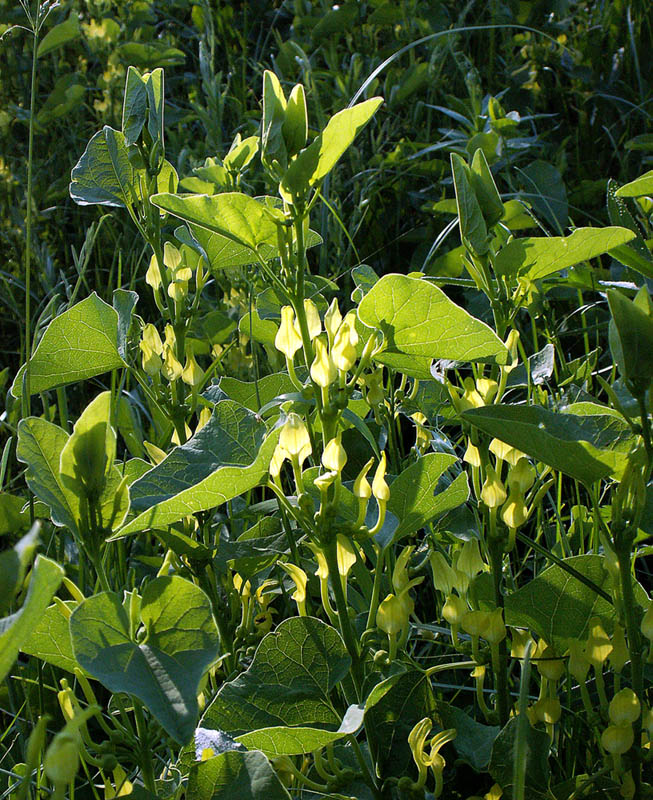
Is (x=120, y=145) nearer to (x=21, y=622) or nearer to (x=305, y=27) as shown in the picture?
(x=21, y=622)

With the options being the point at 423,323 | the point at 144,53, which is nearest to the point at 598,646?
the point at 423,323

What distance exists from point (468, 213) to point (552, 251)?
10 cm

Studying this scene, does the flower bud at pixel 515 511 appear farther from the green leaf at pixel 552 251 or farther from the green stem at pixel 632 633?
the green leaf at pixel 552 251

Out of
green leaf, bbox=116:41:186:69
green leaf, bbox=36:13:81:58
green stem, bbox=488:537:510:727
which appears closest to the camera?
green stem, bbox=488:537:510:727

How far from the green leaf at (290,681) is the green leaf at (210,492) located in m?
0.12

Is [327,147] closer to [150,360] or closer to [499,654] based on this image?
[150,360]

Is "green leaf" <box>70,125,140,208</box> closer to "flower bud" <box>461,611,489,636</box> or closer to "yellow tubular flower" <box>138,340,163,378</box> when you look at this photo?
"yellow tubular flower" <box>138,340,163,378</box>

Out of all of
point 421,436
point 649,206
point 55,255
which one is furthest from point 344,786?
point 55,255

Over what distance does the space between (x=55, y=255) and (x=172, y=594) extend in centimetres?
190

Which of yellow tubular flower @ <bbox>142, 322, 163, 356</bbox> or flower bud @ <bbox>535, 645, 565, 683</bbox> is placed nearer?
flower bud @ <bbox>535, 645, 565, 683</bbox>

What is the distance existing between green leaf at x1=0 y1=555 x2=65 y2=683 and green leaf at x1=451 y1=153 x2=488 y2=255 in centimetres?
40

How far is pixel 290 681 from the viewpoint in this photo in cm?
66

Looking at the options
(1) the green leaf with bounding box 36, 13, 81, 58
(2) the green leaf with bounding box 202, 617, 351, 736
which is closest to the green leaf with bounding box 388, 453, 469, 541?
(2) the green leaf with bounding box 202, 617, 351, 736

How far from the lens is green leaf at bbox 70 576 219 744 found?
1.63 feet
